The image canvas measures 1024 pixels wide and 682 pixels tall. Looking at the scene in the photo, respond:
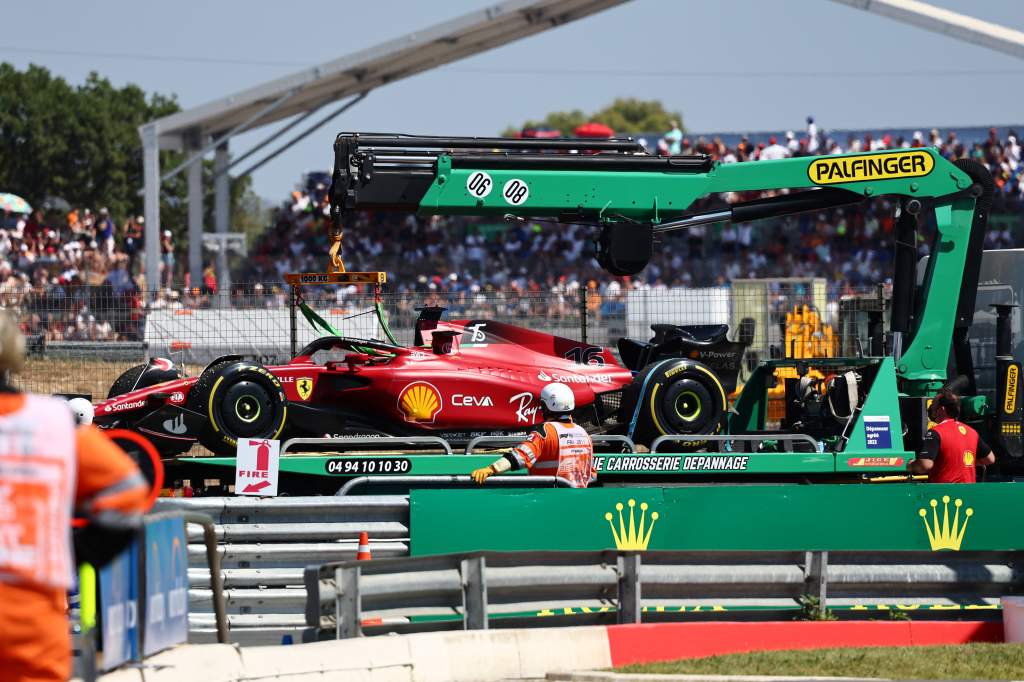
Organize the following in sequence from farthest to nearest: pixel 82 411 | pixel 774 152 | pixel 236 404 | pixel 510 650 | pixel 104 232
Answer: pixel 104 232
pixel 774 152
pixel 236 404
pixel 82 411
pixel 510 650

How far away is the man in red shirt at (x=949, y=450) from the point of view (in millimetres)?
10836

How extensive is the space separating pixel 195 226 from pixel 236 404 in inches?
1000

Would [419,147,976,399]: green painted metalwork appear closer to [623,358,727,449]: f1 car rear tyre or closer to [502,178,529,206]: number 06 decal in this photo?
[502,178,529,206]: number 06 decal

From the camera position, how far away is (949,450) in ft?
35.6

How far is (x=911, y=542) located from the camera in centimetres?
966

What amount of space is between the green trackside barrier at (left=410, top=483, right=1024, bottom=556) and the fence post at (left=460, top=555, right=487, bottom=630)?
1477 mm

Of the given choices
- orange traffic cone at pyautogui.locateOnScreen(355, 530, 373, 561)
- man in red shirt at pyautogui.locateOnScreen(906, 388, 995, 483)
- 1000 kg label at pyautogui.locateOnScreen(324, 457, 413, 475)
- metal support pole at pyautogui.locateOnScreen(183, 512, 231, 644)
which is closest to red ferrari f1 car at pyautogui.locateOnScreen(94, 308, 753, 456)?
1000 kg label at pyautogui.locateOnScreen(324, 457, 413, 475)

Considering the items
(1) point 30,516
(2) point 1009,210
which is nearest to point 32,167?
(2) point 1009,210

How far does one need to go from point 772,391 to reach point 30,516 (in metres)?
10.6

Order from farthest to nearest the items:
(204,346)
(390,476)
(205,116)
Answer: (205,116), (204,346), (390,476)

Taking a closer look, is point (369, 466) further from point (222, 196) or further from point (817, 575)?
point (222, 196)

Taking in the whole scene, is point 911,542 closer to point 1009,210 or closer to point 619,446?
point 619,446

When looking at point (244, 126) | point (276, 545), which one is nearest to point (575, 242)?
point (244, 126)

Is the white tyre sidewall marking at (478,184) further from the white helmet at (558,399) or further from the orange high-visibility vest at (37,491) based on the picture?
the orange high-visibility vest at (37,491)
